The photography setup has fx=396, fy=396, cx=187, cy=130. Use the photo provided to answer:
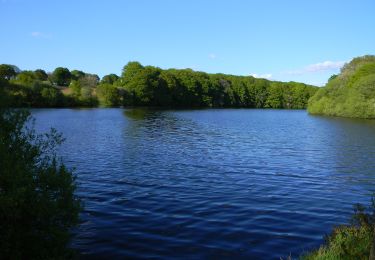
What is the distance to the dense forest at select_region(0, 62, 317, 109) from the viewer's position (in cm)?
11969

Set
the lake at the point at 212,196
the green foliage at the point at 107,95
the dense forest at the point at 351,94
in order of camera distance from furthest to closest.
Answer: the green foliage at the point at 107,95 → the dense forest at the point at 351,94 → the lake at the point at 212,196

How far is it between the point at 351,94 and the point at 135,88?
249 feet

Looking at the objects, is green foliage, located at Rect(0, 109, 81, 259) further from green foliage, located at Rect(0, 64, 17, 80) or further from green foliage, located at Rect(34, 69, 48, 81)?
green foliage, located at Rect(34, 69, 48, 81)

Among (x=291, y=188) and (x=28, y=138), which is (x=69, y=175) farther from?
(x=291, y=188)

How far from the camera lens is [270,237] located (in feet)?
45.9

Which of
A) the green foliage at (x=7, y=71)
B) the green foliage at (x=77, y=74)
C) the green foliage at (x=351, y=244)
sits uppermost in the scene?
the green foliage at (x=77, y=74)

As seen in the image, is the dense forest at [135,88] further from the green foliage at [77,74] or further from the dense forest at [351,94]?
the dense forest at [351,94]

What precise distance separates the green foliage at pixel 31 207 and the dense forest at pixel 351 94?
89344mm

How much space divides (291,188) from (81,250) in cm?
1303

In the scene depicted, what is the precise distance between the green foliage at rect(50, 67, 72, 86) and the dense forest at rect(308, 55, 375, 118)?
103 m

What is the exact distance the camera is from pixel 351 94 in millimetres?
93875

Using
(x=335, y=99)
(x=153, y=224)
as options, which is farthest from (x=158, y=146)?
(x=335, y=99)

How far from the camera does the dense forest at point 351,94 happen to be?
293ft

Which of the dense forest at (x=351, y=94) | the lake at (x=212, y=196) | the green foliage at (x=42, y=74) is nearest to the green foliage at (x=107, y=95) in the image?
the green foliage at (x=42, y=74)
